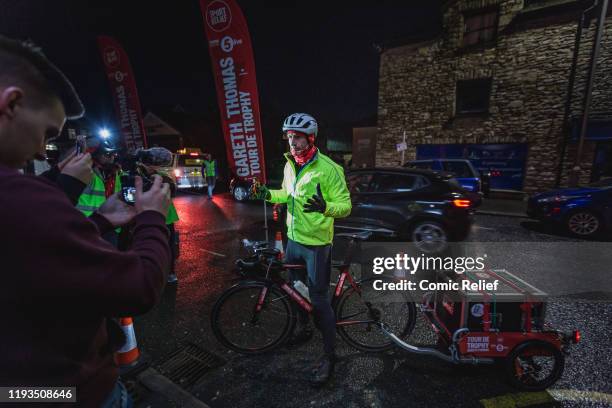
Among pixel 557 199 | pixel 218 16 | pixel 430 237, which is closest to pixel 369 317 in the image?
pixel 430 237

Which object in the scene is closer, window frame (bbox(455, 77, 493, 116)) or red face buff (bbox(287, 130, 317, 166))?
red face buff (bbox(287, 130, 317, 166))

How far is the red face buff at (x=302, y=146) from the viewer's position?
8.48 feet

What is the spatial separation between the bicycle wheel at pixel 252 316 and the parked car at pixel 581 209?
7798 millimetres

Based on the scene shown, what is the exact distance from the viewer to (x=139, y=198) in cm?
108

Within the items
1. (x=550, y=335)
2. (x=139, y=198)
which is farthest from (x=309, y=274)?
(x=550, y=335)

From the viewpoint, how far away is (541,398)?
2.30 m

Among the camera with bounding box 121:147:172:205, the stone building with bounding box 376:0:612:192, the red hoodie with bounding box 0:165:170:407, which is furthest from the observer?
the stone building with bounding box 376:0:612:192

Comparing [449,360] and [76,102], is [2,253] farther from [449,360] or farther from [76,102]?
[449,360]

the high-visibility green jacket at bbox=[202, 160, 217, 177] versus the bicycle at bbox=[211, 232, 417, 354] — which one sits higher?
the high-visibility green jacket at bbox=[202, 160, 217, 177]

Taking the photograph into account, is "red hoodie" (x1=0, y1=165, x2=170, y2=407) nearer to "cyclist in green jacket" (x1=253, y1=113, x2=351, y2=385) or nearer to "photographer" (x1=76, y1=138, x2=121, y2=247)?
"cyclist in green jacket" (x1=253, y1=113, x2=351, y2=385)

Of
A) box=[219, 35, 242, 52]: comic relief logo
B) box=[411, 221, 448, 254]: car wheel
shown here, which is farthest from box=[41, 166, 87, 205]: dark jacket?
box=[411, 221, 448, 254]: car wheel

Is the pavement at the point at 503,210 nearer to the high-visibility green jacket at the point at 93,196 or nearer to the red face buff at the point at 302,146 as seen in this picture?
the red face buff at the point at 302,146

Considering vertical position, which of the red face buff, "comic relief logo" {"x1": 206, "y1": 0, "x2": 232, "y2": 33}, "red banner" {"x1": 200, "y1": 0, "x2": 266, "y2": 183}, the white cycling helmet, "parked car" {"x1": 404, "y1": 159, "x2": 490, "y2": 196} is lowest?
"parked car" {"x1": 404, "y1": 159, "x2": 490, "y2": 196}

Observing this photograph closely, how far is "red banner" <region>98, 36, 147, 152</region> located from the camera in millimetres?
10352
